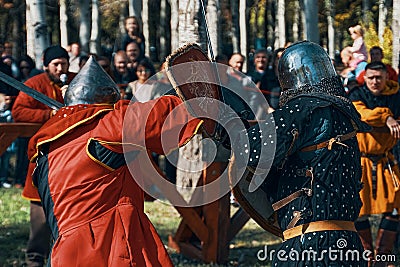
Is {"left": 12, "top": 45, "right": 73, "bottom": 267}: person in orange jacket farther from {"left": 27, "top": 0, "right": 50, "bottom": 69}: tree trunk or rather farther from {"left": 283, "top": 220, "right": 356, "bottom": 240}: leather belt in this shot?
{"left": 283, "top": 220, "right": 356, "bottom": 240}: leather belt

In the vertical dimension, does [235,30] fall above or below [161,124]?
below

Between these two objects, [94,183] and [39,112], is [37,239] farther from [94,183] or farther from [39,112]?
[94,183]

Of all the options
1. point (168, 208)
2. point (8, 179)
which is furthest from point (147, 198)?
point (8, 179)

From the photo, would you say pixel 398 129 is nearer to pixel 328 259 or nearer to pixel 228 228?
pixel 228 228

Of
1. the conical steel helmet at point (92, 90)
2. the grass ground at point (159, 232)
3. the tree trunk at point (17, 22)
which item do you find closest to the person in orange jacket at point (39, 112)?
the grass ground at point (159, 232)

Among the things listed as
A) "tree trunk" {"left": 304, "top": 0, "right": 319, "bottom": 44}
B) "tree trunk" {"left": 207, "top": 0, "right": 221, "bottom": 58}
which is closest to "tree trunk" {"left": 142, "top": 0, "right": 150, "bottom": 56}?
"tree trunk" {"left": 207, "top": 0, "right": 221, "bottom": 58}

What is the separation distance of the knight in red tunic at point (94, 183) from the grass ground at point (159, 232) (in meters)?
2.28

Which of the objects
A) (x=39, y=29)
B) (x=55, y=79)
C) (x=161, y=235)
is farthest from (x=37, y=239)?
(x=39, y=29)

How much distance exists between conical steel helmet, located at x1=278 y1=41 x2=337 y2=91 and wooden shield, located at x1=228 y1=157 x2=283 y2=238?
0.49 m

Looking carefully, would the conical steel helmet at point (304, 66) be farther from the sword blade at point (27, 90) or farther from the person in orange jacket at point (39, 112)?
the person in orange jacket at point (39, 112)

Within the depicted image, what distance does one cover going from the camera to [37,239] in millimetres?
6477

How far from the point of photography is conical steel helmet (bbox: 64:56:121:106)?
4227 mm

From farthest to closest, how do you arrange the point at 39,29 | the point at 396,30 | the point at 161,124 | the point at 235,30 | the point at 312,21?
the point at 235,30 < the point at 396,30 < the point at 312,21 < the point at 39,29 < the point at 161,124

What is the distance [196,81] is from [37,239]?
2972 mm
